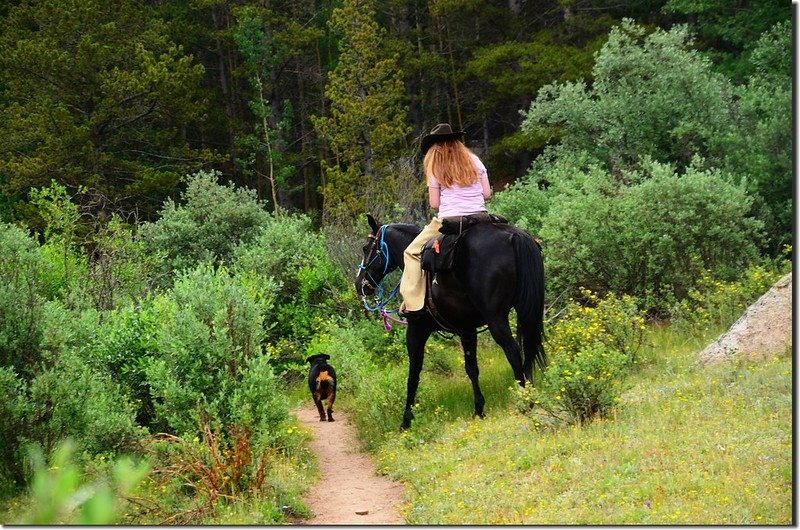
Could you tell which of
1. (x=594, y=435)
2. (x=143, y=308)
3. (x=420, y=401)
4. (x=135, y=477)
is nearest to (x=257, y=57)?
(x=143, y=308)

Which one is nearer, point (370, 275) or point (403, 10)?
point (370, 275)

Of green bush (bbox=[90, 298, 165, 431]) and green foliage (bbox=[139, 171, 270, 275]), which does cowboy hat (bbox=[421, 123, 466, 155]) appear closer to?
green bush (bbox=[90, 298, 165, 431])

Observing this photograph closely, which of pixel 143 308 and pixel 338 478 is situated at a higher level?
pixel 143 308

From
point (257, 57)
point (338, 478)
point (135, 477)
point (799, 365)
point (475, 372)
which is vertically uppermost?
point (257, 57)

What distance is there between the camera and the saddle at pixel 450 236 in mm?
10070

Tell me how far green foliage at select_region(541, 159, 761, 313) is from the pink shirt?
19.1 feet

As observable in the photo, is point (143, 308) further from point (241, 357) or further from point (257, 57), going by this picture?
point (257, 57)

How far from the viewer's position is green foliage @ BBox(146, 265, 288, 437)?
9.13m

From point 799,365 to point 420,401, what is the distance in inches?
201

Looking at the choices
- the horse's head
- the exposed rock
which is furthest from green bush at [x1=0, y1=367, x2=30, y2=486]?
the exposed rock

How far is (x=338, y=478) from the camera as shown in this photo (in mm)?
9836

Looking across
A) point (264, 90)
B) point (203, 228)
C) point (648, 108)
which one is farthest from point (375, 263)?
point (264, 90)

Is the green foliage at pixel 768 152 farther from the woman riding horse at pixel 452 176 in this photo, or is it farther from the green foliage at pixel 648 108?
the woman riding horse at pixel 452 176

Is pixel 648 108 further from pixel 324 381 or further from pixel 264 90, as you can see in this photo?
pixel 264 90
